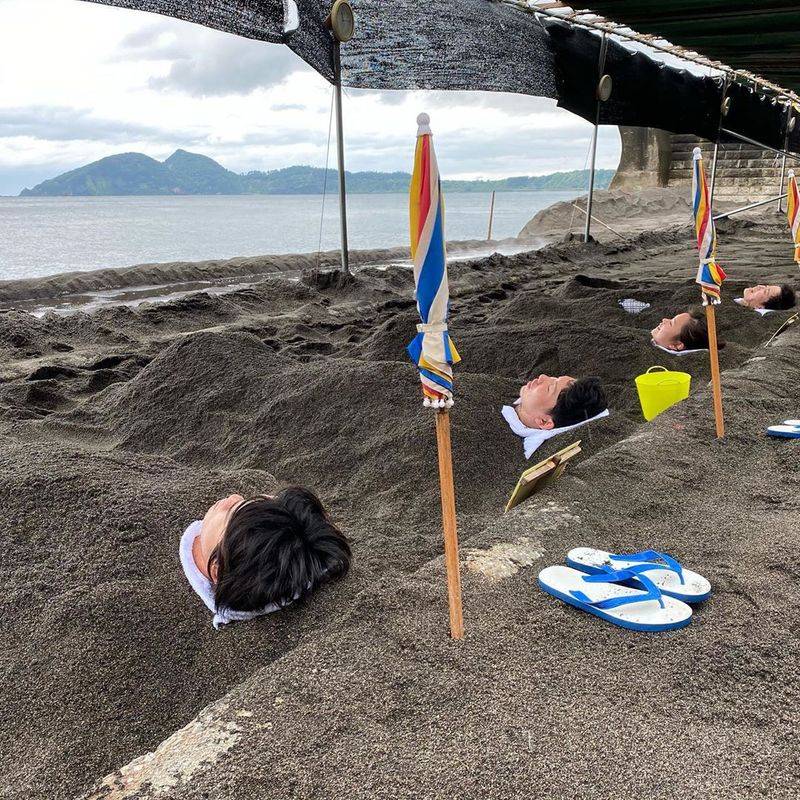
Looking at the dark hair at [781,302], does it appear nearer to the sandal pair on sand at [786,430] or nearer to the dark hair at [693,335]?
the dark hair at [693,335]

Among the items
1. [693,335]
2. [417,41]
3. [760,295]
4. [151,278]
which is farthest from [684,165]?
[693,335]

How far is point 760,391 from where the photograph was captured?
366cm

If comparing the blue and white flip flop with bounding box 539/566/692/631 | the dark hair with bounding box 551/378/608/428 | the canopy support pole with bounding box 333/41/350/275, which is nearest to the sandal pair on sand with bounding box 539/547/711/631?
the blue and white flip flop with bounding box 539/566/692/631

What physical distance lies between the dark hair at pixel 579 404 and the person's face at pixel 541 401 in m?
0.04

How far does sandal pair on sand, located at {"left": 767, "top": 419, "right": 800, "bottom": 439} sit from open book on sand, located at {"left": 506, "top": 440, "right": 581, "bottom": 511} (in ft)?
3.49

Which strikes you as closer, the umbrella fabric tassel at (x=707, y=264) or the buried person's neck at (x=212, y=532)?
the buried person's neck at (x=212, y=532)

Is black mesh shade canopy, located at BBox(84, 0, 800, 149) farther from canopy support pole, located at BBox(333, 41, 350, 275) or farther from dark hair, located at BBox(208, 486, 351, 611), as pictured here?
dark hair, located at BBox(208, 486, 351, 611)

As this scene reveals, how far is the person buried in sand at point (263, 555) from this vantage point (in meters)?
1.91

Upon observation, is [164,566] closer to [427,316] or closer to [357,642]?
[357,642]

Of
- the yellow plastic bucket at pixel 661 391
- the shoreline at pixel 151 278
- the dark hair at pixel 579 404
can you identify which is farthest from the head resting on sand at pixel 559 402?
the shoreline at pixel 151 278

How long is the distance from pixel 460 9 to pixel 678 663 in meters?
7.45

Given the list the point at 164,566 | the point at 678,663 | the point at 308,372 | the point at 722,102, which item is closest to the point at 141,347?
the point at 308,372

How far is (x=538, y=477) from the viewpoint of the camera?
2.47m

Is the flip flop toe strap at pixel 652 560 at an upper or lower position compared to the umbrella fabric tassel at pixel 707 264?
lower
